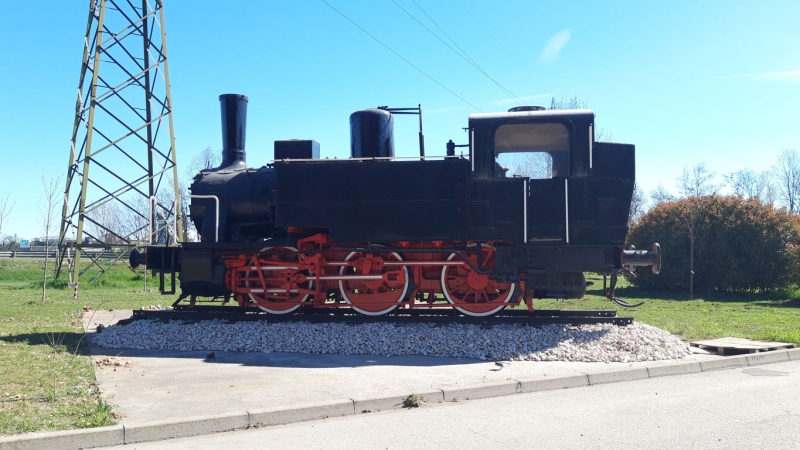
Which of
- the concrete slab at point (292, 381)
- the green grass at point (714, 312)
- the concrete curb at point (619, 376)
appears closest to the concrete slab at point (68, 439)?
the concrete slab at point (292, 381)

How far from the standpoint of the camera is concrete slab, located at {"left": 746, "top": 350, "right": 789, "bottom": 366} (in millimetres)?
7828

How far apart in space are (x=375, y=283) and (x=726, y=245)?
539 inches

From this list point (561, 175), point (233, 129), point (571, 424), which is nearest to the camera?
point (571, 424)

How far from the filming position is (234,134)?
10961 millimetres

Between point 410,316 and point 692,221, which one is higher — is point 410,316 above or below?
below

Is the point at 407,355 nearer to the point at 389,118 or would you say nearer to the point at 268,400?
the point at 268,400

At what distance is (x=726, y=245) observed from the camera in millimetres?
18297

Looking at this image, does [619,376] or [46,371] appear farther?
[619,376]

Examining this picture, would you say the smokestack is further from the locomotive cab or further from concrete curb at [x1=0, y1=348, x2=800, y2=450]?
concrete curb at [x1=0, y1=348, x2=800, y2=450]

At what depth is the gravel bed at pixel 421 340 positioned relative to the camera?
307 inches

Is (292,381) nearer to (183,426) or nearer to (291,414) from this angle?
(291,414)

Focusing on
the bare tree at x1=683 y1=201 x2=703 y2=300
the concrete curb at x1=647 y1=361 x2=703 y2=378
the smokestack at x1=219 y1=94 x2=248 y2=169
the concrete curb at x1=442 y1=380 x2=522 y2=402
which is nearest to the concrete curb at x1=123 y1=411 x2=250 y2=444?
the concrete curb at x1=442 y1=380 x2=522 y2=402

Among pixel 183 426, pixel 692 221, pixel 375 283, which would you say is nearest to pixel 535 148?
pixel 375 283

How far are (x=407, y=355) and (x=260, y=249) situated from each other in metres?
3.32
